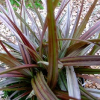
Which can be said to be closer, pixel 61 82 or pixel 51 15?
pixel 51 15

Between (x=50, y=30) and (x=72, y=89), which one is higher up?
(x=50, y=30)

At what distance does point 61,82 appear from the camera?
2.54ft

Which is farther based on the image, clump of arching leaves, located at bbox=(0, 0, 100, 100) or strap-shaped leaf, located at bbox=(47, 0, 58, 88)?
clump of arching leaves, located at bbox=(0, 0, 100, 100)

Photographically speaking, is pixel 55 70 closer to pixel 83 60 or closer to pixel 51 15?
pixel 83 60

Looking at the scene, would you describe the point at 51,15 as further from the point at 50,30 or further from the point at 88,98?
the point at 88,98

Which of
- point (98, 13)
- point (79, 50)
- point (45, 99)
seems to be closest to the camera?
point (45, 99)

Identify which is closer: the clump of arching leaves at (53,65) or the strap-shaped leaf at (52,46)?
the strap-shaped leaf at (52,46)

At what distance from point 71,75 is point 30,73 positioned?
211mm

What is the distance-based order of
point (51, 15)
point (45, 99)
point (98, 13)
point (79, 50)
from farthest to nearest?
point (98, 13)
point (79, 50)
point (45, 99)
point (51, 15)

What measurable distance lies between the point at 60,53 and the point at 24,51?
0.63 ft

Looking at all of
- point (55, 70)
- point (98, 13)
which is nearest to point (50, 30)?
point (55, 70)

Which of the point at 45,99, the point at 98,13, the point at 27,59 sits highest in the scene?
the point at 98,13

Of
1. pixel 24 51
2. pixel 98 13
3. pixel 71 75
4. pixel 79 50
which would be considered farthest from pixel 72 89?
pixel 98 13

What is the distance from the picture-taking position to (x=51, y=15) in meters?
0.44
